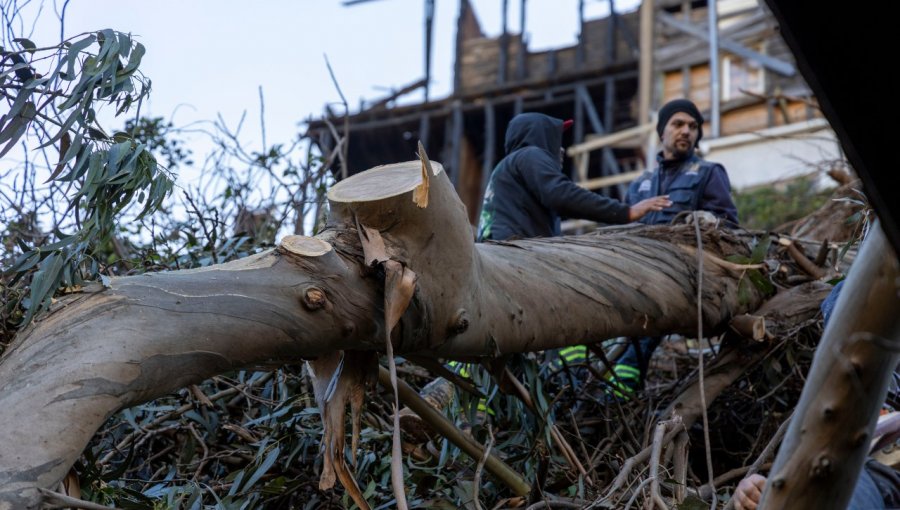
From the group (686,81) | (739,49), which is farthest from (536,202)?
(686,81)

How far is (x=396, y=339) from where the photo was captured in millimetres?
3508

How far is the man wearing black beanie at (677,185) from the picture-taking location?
6012 mm

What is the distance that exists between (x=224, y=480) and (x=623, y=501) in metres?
1.66

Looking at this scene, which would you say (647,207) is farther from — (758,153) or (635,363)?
(758,153)

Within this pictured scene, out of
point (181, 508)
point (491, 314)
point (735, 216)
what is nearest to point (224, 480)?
point (181, 508)

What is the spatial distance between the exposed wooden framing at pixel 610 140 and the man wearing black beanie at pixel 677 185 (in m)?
12.2

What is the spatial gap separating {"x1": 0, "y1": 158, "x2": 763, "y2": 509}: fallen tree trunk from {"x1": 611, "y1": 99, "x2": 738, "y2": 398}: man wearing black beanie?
115cm

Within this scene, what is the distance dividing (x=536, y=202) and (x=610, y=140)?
1359 centimetres

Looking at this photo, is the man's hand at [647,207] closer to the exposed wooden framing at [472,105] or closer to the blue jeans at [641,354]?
the blue jeans at [641,354]

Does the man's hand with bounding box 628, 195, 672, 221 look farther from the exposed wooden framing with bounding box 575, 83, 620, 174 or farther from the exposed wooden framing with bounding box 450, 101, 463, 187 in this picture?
the exposed wooden framing with bounding box 450, 101, 463, 187

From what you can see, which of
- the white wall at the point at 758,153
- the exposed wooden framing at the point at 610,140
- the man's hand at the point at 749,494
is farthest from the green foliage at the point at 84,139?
the exposed wooden framing at the point at 610,140

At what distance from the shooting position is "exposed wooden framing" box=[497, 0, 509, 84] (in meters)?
22.6

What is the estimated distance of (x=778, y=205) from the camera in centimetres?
1376

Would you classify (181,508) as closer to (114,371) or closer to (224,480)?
(224,480)
